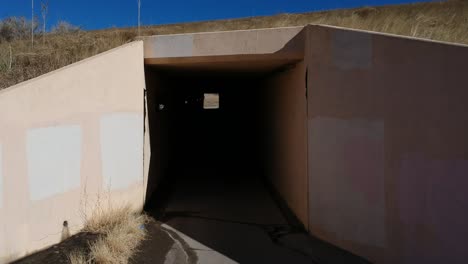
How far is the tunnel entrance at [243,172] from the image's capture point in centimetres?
594

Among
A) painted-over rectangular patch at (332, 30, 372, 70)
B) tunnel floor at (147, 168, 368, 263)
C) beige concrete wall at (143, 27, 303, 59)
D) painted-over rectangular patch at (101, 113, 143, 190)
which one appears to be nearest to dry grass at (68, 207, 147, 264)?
painted-over rectangular patch at (101, 113, 143, 190)

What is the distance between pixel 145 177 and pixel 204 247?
2.30m

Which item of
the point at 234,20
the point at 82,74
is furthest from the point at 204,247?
the point at 234,20

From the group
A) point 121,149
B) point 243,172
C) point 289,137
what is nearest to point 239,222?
point 289,137

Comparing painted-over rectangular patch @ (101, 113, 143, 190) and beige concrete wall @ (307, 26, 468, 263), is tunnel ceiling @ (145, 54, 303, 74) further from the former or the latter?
painted-over rectangular patch @ (101, 113, 143, 190)

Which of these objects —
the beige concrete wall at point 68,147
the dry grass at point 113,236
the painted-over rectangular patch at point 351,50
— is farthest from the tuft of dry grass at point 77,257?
the painted-over rectangular patch at point 351,50

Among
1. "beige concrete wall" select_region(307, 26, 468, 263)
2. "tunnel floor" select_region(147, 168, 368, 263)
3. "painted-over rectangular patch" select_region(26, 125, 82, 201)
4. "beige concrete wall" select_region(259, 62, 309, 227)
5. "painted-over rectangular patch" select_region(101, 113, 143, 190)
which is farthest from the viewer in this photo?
"beige concrete wall" select_region(259, 62, 309, 227)

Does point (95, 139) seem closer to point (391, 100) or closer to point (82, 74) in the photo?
point (82, 74)

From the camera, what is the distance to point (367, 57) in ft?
16.1

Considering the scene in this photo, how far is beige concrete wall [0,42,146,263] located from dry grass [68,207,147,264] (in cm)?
19

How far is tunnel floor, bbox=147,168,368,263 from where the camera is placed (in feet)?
17.3

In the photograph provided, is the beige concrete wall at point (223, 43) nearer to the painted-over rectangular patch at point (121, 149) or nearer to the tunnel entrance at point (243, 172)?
the tunnel entrance at point (243, 172)

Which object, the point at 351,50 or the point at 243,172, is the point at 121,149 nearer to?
the point at 351,50

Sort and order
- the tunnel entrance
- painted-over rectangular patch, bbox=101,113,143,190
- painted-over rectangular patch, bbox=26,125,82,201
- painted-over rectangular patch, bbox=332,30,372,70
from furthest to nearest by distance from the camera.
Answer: the tunnel entrance < painted-over rectangular patch, bbox=101,113,143,190 < painted-over rectangular patch, bbox=332,30,372,70 < painted-over rectangular patch, bbox=26,125,82,201
